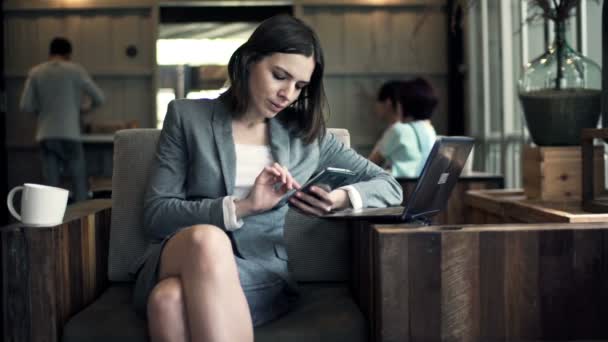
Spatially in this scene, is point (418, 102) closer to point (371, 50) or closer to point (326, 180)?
point (326, 180)

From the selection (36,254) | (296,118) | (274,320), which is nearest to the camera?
(36,254)

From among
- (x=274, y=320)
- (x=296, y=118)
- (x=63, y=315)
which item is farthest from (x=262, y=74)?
(x=63, y=315)

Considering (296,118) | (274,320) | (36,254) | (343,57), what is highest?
(343,57)

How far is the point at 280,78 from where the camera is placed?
1977mm

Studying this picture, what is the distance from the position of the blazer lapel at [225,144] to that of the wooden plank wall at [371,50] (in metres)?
4.83

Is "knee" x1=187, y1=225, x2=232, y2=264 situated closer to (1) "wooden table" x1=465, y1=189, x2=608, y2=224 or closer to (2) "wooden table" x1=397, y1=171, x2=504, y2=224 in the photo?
(1) "wooden table" x1=465, y1=189, x2=608, y2=224

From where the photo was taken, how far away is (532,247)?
1644 mm

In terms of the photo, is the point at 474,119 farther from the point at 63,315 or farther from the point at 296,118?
the point at 63,315

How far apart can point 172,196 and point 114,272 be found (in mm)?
355

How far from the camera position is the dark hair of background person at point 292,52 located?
1.98m

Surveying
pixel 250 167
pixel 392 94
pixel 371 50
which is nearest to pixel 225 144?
pixel 250 167

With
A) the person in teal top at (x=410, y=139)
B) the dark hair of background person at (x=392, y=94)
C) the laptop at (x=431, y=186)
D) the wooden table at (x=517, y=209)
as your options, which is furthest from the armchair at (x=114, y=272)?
the dark hair of background person at (x=392, y=94)

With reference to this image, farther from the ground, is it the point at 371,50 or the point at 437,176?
the point at 371,50

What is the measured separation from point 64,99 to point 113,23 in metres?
0.97
